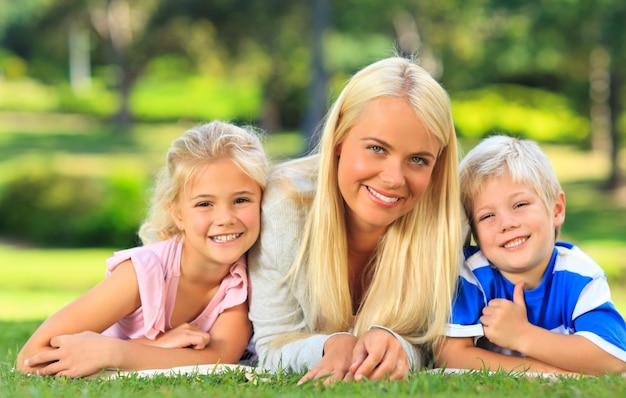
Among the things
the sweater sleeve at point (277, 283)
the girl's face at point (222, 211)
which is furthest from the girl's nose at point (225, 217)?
the sweater sleeve at point (277, 283)

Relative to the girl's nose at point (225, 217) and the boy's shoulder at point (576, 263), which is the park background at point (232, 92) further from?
the boy's shoulder at point (576, 263)

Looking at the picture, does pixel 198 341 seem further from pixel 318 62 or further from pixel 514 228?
pixel 318 62

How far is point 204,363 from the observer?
4.01 m

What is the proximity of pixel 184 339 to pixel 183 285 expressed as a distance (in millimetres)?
332

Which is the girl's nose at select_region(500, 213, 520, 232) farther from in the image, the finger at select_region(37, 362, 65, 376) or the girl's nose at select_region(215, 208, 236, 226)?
the finger at select_region(37, 362, 65, 376)

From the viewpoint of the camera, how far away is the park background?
53.3ft

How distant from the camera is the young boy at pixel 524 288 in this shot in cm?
383

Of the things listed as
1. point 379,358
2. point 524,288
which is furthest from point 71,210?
point 379,358

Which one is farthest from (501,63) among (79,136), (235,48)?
(79,136)

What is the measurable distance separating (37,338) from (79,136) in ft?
105

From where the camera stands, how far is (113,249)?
16016mm

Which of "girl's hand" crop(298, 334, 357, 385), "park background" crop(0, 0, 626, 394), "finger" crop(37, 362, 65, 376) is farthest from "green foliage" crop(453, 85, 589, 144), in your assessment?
"finger" crop(37, 362, 65, 376)

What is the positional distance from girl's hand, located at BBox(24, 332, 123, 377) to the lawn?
9 cm

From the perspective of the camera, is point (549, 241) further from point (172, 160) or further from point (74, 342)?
point (74, 342)
